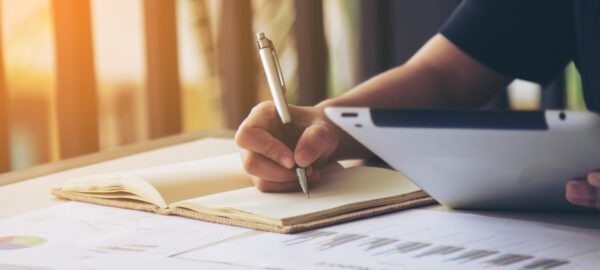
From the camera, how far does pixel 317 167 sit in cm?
85

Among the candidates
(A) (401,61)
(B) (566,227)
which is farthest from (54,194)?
(A) (401,61)

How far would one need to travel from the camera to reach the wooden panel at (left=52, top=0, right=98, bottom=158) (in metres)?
1.63

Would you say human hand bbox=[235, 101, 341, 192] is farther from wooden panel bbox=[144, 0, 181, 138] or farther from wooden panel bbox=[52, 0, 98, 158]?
wooden panel bbox=[144, 0, 181, 138]

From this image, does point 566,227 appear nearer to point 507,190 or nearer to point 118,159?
point 507,190

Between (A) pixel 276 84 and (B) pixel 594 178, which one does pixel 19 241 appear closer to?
(A) pixel 276 84

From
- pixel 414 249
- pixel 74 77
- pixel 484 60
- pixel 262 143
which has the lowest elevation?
pixel 414 249

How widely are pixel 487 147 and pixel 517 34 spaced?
0.55 meters

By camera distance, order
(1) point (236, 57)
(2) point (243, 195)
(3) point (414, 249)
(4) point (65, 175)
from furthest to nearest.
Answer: (1) point (236, 57) → (4) point (65, 175) → (2) point (243, 195) → (3) point (414, 249)

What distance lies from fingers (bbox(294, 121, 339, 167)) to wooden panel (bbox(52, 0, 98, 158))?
1044mm

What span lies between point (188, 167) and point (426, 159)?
357 mm

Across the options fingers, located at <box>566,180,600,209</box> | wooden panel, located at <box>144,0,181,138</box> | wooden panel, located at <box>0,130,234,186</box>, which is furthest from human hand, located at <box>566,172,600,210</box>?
wooden panel, located at <box>144,0,181,138</box>

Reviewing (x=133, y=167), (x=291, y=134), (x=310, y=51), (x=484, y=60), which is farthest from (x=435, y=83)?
(x=310, y=51)

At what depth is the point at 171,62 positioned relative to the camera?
1991 millimetres

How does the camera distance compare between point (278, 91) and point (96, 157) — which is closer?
point (278, 91)
